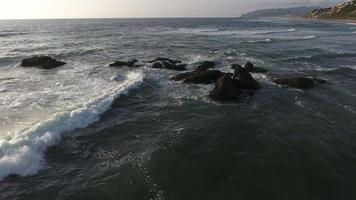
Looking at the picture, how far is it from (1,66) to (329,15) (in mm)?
159020

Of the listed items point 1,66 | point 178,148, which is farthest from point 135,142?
point 1,66

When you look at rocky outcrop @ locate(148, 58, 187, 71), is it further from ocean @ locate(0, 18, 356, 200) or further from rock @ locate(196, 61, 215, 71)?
ocean @ locate(0, 18, 356, 200)

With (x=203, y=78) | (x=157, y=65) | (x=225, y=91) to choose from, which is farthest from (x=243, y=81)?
(x=157, y=65)

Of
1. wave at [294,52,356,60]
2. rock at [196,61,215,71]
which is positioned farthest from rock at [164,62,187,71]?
wave at [294,52,356,60]

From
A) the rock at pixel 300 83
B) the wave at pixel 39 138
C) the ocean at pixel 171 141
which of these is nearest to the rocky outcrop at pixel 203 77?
the ocean at pixel 171 141

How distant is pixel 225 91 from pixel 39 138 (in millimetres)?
11117

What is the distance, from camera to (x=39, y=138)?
14.5 meters

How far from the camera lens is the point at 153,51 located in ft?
150

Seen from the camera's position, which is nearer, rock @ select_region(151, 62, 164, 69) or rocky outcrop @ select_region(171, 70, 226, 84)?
rocky outcrop @ select_region(171, 70, 226, 84)

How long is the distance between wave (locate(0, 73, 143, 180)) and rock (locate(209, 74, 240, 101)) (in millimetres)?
6423

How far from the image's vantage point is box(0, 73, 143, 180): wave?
1241cm

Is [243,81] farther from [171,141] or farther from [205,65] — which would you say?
[171,141]

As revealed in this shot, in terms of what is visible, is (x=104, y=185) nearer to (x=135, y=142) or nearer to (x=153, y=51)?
(x=135, y=142)

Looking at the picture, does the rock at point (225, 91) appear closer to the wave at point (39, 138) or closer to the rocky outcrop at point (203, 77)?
the rocky outcrop at point (203, 77)
